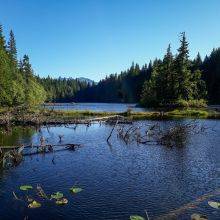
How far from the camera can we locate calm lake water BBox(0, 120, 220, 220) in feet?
68.9

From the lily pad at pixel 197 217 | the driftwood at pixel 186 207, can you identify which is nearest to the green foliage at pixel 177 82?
the driftwood at pixel 186 207

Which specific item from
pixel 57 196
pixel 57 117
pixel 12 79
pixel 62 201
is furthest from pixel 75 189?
Result: pixel 12 79

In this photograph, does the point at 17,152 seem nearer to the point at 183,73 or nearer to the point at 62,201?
the point at 62,201

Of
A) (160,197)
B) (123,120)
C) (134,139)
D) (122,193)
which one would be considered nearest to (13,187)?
(122,193)

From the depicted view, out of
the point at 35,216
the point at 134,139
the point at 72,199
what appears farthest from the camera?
the point at 134,139

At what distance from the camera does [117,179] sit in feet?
90.0

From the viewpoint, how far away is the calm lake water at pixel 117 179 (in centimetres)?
2102

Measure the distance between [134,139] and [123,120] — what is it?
734 inches

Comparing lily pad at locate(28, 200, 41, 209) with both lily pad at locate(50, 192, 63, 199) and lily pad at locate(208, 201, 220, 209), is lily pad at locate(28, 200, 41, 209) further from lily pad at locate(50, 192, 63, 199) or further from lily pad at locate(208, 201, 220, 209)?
lily pad at locate(208, 201, 220, 209)

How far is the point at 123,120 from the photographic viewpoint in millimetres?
66625

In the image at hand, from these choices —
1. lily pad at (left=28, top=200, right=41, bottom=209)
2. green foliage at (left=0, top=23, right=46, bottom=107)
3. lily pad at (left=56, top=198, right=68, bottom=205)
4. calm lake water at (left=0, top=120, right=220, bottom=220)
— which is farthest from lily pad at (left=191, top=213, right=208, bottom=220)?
green foliage at (left=0, top=23, right=46, bottom=107)

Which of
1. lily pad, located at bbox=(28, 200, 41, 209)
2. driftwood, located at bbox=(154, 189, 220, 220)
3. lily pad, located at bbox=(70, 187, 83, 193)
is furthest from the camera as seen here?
lily pad, located at bbox=(70, 187, 83, 193)

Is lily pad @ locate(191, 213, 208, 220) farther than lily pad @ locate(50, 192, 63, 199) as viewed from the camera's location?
No

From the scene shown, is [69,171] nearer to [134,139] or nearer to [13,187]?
[13,187]
